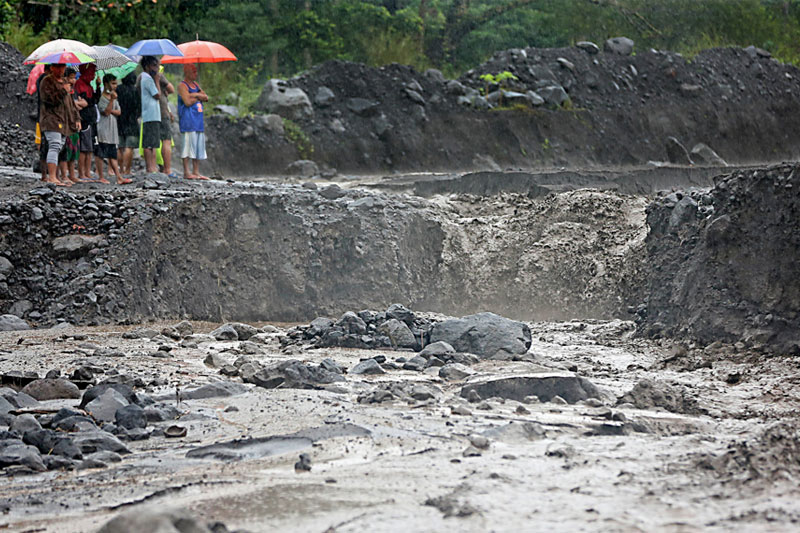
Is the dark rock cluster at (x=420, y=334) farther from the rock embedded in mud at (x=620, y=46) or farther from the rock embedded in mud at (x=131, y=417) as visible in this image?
the rock embedded in mud at (x=620, y=46)

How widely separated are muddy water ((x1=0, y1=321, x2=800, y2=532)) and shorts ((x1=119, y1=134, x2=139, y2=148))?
5.14 meters

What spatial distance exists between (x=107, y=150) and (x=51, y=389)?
6.20m

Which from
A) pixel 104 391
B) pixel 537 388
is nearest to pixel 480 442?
pixel 537 388

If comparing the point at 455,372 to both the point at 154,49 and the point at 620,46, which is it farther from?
the point at 620,46

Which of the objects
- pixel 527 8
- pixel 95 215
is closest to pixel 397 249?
pixel 95 215

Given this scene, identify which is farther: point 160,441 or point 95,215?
point 95,215

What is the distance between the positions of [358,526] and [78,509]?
1241 millimetres

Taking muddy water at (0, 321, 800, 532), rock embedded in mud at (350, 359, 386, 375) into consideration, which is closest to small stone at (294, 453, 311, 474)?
muddy water at (0, 321, 800, 532)

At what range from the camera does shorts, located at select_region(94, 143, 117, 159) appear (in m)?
11.3

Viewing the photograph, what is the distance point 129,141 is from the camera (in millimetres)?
11328

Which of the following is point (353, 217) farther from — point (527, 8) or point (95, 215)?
point (527, 8)

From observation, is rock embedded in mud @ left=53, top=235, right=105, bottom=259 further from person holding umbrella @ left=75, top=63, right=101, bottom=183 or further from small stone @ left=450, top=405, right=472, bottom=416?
small stone @ left=450, top=405, right=472, bottom=416

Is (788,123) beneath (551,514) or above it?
above

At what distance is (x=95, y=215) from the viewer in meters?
9.95
